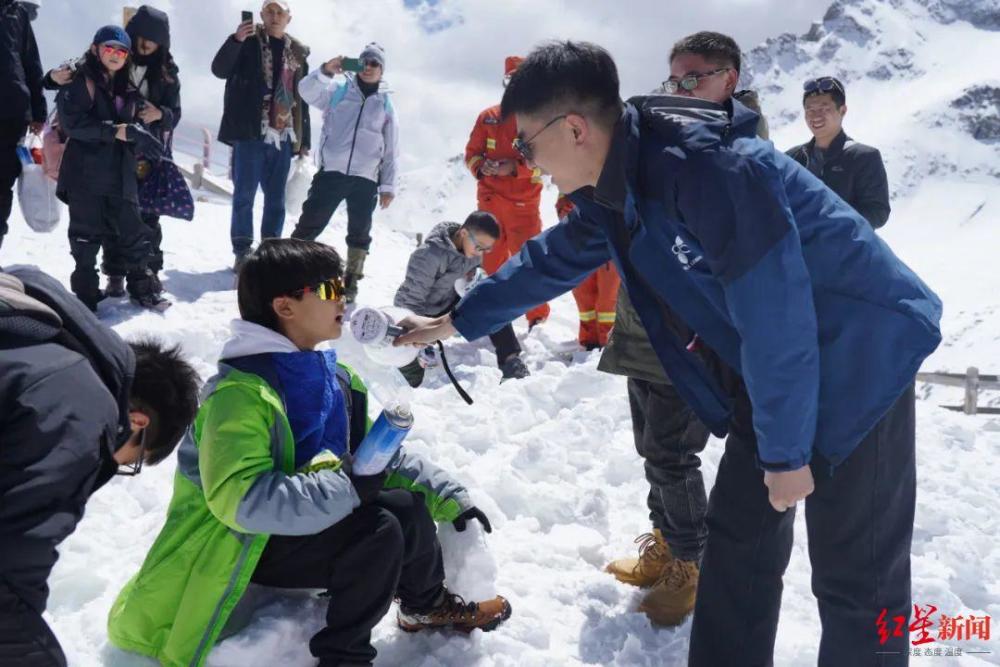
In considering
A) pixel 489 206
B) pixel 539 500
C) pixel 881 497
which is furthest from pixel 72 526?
pixel 489 206

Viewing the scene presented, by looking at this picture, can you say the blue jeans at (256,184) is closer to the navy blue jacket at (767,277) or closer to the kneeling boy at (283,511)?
the kneeling boy at (283,511)

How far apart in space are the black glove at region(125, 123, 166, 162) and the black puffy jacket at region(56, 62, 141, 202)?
8 cm

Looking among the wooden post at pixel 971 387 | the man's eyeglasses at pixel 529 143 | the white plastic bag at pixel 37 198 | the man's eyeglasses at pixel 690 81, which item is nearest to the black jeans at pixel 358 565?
the man's eyeglasses at pixel 529 143

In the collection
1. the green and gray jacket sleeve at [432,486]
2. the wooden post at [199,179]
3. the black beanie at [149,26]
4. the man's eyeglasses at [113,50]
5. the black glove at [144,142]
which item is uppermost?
the wooden post at [199,179]

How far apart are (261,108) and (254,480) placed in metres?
5.17

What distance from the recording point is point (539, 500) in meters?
3.84

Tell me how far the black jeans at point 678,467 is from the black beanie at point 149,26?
4607 mm

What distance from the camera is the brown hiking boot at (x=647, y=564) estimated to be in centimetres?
326

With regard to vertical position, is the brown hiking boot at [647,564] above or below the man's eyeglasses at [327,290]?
below

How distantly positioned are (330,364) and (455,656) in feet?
3.60

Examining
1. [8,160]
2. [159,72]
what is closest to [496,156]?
[159,72]

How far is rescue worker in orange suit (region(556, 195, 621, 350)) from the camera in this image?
21.7 ft

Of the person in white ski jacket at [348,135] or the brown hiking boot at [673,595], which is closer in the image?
the brown hiking boot at [673,595]

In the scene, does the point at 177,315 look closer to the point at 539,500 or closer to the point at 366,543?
the point at 539,500
